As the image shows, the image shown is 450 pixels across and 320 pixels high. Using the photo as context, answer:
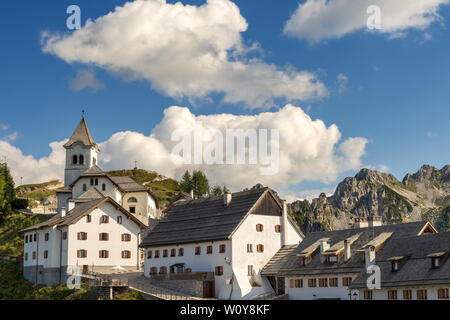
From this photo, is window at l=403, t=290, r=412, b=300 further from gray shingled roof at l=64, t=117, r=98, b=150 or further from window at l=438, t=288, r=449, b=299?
gray shingled roof at l=64, t=117, r=98, b=150

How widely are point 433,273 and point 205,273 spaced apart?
28311 millimetres


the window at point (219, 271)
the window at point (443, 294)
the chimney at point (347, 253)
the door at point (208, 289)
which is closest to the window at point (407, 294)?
the window at point (443, 294)

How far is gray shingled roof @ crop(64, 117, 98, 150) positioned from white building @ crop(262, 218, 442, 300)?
73.5 metres

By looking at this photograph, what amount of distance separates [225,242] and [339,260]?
1499 cm

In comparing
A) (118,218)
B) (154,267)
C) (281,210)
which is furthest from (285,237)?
(118,218)

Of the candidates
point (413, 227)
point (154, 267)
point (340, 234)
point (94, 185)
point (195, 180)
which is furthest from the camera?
point (195, 180)

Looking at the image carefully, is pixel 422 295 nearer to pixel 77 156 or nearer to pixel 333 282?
pixel 333 282

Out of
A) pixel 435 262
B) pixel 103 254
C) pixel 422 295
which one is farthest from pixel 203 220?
pixel 422 295

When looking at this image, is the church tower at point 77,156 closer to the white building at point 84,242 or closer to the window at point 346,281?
the white building at point 84,242

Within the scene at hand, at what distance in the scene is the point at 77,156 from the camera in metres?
131

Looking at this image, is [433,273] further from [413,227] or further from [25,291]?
[25,291]

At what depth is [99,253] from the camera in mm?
80875

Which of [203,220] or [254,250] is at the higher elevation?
[203,220]

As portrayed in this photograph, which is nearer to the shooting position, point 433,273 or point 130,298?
point 433,273
